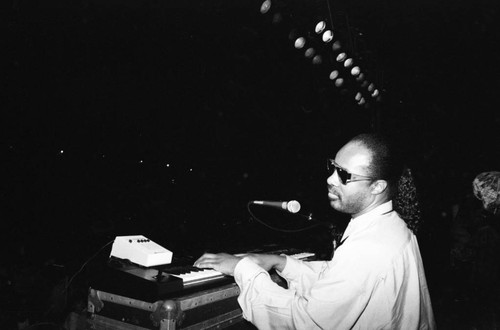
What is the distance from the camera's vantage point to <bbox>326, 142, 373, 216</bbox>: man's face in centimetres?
218

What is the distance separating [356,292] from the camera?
5.74 ft

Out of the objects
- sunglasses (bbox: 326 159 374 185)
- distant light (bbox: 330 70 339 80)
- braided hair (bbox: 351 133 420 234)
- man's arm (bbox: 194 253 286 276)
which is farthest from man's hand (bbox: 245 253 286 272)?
distant light (bbox: 330 70 339 80)

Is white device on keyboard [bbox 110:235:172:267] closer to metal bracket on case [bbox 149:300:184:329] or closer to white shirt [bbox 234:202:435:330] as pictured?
metal bracket on case [bbox 149:300:184:329]

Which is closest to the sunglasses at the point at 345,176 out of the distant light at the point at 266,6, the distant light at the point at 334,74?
the distant light at the point at 266,6

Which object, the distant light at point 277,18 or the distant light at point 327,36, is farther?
the distant light at point 327,36

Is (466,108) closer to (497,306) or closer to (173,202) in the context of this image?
(497,306)

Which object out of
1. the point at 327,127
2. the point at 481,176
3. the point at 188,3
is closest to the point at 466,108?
the point at 327,127

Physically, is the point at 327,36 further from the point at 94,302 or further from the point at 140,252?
the point at 94,302

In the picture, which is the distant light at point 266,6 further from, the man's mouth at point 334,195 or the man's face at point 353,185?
the man's mouth at point 334,195

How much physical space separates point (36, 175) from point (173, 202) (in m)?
2.45

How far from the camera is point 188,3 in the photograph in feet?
16.6

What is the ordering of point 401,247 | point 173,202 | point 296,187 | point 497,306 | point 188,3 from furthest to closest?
point 296,187, point 173,202, point 188,3, point 497,306, point 401,247

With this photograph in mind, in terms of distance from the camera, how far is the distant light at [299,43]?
477 cm

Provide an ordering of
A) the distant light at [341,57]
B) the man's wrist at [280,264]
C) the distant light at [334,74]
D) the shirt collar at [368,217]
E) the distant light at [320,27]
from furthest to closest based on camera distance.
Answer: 1. the distant light at [334,74]
2. the distant light at [341,57]
3. the distant light at [320,27]
4. the man's wrist at [280,264]
5. the shirt collar at [368,217]
